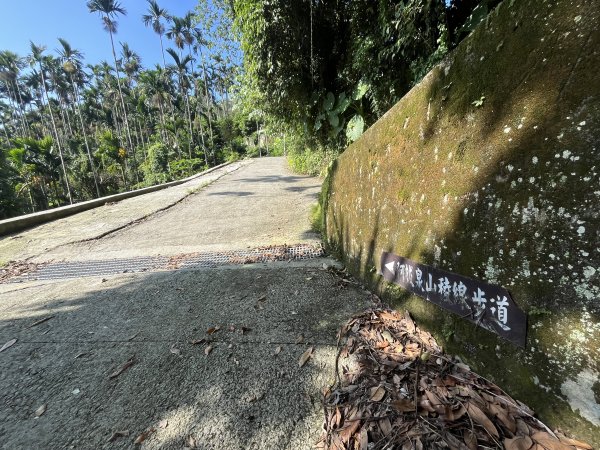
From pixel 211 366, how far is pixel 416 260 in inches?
59.7

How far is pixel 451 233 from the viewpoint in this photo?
5.06 feet

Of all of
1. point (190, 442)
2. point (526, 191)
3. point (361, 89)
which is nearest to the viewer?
point (526, 191)

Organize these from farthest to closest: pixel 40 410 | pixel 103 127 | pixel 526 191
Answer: pixel 103 127 < pixel 40 410 < pixel 526 191

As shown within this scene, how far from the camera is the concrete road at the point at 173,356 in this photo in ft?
4.84

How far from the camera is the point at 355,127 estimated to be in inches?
196

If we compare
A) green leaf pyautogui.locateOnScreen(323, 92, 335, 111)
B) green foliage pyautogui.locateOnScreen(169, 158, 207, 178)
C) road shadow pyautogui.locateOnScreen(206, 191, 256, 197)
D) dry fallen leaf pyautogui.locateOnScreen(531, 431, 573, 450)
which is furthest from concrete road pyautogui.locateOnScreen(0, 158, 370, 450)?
green foliage pyautogui.locateOnScreen(169, 158, 207, 178)

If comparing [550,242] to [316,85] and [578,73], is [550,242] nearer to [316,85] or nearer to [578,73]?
[578,73]

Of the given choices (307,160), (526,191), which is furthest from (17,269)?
(307,160)

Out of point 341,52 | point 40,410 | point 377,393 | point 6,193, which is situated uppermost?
point 341,52

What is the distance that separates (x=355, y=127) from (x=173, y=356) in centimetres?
441

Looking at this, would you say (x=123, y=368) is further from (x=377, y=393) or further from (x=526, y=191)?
(x=526, y=191)

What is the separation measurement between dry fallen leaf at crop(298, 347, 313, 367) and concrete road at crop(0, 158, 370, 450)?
3 centimetres

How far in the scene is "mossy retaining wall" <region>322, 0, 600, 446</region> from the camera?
99 centimetres

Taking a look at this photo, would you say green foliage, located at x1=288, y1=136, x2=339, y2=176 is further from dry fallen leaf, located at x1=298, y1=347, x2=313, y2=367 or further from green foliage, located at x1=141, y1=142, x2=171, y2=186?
green foliage, located at x1=141, y1=142, x2=171, y2=186
